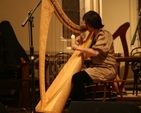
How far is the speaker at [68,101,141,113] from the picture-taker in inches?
63.1

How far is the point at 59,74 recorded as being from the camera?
2.76 metres

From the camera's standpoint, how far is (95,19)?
2834 millimetres

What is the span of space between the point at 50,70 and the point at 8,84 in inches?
57.9

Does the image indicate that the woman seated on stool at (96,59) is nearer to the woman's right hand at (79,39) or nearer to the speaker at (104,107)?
the woman's right hand at (79,39)

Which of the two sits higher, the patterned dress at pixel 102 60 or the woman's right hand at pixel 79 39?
the woman's right hand at pixel 79 39

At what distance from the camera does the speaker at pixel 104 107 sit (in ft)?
5.26

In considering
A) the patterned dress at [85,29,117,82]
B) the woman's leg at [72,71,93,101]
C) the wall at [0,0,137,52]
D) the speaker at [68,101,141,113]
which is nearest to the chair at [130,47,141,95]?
the wall at [0,0,137,52]

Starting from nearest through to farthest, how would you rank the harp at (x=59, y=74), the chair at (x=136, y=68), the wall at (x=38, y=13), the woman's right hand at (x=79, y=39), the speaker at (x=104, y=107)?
the speaker at (x=104, y=107), the harp at (x=59, y=74), the woman's right hand at (x=79, y=39), the chair at (x=136, y=68), the wall at (x=38, y=13)

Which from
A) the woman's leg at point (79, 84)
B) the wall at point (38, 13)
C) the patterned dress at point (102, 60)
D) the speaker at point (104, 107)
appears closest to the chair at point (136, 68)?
the wall at point (38, 13)

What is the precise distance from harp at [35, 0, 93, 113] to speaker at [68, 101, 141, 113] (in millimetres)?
612

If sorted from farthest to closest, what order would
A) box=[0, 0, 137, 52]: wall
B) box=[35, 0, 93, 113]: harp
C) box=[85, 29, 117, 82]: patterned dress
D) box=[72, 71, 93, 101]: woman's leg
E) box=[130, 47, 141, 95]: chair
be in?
box=[0, 0, 137, 52]: wall → box=[130, 47, 141, 95]: chair → box=[85, 29, 117, 82]: patterned dress → box=[72, 71, 93, 101]: woman's leg → box=[35, 0, 93, 113]: harp

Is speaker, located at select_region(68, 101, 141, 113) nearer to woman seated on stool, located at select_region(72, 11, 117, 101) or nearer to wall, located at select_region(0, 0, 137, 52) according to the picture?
woman seated on stool, located at select_region(72, 11, 117, 101)

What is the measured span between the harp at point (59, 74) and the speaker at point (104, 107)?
61cm

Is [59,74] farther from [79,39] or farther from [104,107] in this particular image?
[104,107]
